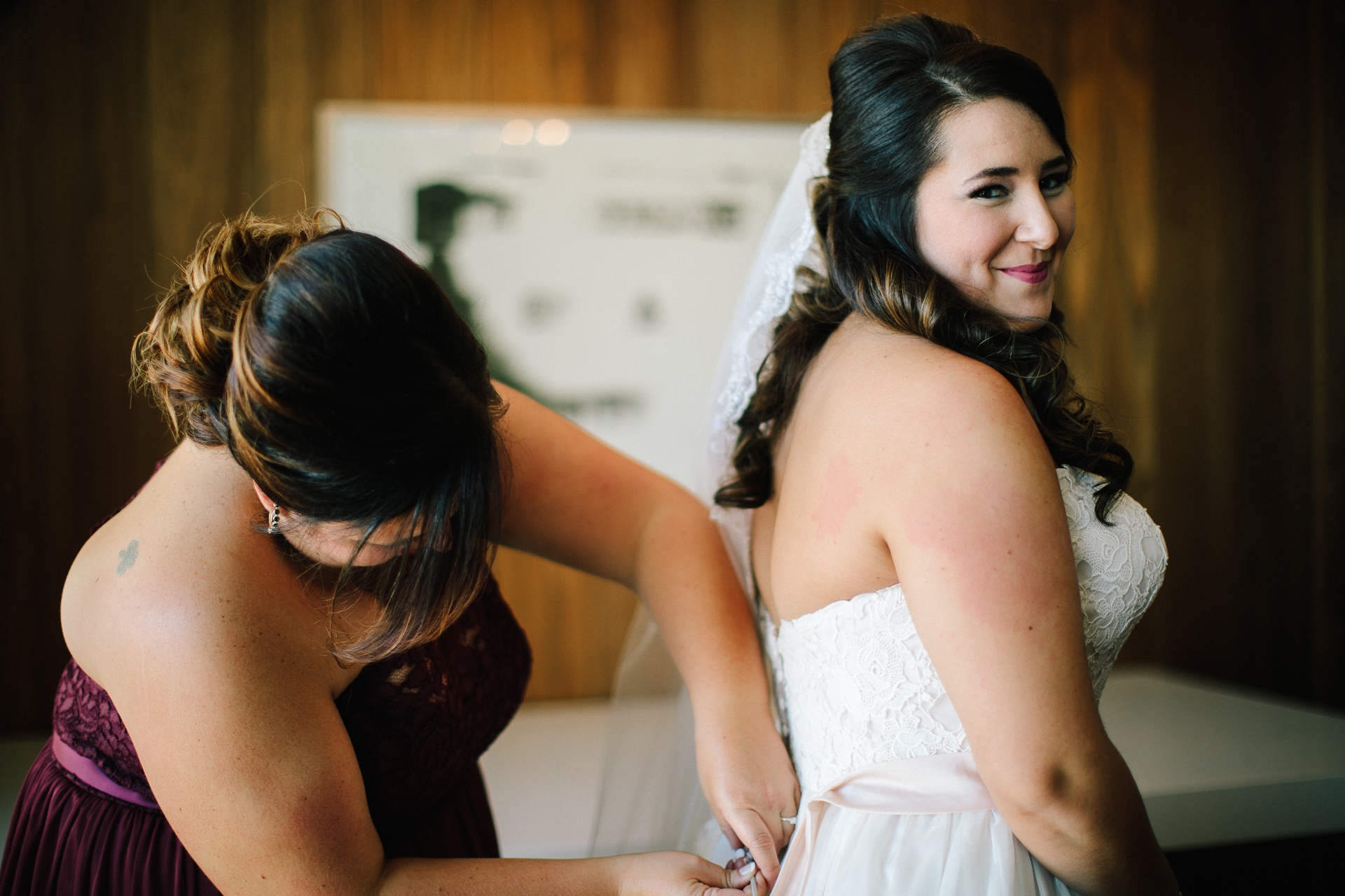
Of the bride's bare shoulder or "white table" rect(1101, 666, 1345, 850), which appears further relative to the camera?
"white table" rect(1101, 666, 1345, 850)

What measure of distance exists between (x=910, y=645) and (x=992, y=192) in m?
0.53

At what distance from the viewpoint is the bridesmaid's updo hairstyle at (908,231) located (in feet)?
3.44

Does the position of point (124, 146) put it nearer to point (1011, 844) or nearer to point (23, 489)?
point (23, 489)

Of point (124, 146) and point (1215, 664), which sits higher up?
point (124, 146)

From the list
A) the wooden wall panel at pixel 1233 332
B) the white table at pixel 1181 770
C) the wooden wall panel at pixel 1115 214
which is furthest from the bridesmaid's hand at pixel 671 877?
the wooden wall panel at pixel 1233 332

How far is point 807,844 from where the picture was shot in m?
1.02

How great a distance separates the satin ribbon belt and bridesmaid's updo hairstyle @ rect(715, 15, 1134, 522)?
1.04 feet

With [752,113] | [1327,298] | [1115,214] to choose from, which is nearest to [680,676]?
[752,113]

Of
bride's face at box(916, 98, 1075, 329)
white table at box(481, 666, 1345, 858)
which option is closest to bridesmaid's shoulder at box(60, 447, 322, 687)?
bride's face at box(916, 98, 1075, 329)

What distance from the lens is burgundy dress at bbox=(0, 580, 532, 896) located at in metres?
1.00

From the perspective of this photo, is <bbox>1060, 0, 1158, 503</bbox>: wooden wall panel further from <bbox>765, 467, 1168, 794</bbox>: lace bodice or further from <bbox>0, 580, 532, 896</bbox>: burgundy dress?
<bbox>0, 580, 532, 896</bbox>: burgundy dress

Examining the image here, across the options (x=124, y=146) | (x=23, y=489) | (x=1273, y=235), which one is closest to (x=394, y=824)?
(x=23, y=489)

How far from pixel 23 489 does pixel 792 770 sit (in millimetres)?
2146

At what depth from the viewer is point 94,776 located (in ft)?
3.38
